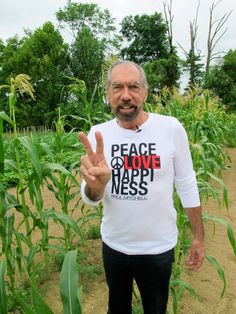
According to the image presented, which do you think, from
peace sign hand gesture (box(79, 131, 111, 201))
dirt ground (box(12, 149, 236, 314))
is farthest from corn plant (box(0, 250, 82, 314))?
dirt ground (box(12, 149, 236, 314))

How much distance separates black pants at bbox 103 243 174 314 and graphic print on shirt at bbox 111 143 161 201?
30cm

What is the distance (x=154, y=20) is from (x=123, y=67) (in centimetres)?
2350

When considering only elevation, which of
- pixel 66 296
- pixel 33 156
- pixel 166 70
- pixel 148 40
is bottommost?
pixel 66 296

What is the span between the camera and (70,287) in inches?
34.4

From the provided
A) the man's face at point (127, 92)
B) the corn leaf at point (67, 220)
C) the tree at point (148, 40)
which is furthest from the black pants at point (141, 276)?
the tree at point (148, 40)

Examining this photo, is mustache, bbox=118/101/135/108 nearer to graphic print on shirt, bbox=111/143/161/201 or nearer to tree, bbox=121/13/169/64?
graphic print on shirt, bbox=111/143/161/201

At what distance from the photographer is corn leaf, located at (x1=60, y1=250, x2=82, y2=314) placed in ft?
2.65

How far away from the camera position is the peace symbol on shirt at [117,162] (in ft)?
4.86

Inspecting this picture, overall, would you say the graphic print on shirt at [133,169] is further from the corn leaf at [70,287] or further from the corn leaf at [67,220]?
the corn leaf at [70,287]

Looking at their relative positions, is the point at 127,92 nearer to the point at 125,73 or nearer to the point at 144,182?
the point at 125,73

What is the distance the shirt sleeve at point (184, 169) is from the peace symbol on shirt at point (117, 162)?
9.8 inches

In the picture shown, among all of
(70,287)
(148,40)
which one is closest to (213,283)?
(70,287)

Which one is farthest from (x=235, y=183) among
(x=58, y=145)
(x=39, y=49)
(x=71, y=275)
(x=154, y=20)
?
(x=154, y=20)

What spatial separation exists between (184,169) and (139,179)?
24 centimetres
